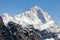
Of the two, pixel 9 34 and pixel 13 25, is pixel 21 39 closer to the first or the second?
pixel 9 34

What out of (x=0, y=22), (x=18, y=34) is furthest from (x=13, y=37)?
(x=0, y=22)

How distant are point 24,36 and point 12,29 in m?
6.93

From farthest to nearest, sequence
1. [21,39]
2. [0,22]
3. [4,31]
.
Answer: [21,39] < [4,31] < [0,22]

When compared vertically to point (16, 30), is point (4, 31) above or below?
below

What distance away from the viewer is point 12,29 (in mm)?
146125

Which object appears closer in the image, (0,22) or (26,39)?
(0,22)

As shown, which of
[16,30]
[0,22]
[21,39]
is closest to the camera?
[0,22]

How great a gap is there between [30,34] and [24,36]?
10368mm

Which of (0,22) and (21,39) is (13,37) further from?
(0,22)

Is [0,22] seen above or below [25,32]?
below

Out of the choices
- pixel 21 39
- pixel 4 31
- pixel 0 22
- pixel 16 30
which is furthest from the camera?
pixel 16 30

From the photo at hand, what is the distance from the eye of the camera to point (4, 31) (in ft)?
412

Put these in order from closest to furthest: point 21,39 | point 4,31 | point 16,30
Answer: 1. point 4,31
2. point 21,39
3. point 16,30

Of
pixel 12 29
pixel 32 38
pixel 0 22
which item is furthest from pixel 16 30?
pixel 0 22
